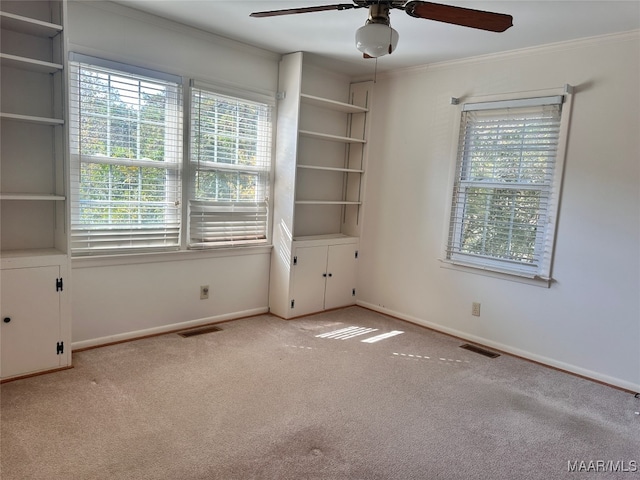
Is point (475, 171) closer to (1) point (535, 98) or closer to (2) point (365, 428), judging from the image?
(1) point (535, 98)

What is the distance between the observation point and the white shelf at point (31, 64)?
2553mm

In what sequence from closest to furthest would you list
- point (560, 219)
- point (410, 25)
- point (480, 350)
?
point (410, 25) → point (560, 219) → point (480, 350)

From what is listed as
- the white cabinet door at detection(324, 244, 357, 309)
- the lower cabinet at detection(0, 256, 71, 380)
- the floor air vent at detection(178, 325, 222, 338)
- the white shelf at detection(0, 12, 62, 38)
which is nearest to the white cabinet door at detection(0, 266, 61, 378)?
the lower cabinet at detection(0, 256, 71, 380)

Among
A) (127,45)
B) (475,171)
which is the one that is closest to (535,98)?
(475,171)

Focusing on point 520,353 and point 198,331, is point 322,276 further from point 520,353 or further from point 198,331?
point 520,353

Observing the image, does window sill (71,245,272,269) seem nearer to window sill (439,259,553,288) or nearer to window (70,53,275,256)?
window (70,53,275,256)

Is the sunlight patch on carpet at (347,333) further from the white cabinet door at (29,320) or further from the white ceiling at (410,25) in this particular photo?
the white ceiling at (410,25)

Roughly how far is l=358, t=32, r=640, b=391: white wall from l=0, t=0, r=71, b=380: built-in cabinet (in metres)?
2.89

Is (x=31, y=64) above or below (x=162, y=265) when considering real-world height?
above

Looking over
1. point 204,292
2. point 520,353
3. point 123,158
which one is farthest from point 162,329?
point 520,353

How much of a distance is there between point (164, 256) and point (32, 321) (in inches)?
42.4

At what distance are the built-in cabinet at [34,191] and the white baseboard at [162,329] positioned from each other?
0.36 meters

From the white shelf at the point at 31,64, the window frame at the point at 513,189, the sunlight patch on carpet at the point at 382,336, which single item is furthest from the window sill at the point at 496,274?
the white shelf at the point at 31,64

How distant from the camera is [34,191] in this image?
2.93m
